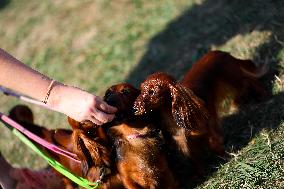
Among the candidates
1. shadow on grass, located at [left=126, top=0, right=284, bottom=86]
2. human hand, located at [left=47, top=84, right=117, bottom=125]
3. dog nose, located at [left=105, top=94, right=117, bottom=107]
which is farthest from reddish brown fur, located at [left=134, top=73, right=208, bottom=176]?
shadow on grass, located at [left=126, top=0, right=284, bottom=86]

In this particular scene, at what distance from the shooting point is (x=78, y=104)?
278cm

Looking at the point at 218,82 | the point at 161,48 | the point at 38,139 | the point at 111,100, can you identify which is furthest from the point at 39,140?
the point at 161,48

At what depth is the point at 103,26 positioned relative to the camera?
6.79 metres

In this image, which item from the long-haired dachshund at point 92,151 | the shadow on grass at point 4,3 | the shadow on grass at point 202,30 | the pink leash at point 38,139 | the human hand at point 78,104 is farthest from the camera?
the shadow on grass at point 4,3

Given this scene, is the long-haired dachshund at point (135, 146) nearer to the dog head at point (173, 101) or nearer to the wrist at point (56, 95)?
the dog head at point (173, 101)

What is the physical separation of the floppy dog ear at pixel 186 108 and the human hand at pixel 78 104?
0.67 metres

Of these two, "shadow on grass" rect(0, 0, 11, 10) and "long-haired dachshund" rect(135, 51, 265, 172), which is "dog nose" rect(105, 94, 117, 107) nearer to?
"long-haired dachshund" rect(135, 51, 265, 172)

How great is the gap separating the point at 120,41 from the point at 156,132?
2.93 meters

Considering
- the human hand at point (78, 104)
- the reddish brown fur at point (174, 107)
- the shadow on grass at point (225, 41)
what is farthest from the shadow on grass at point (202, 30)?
the human hand at point (78, 104)

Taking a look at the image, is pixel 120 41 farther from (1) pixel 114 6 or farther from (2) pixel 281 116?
(2) pixel 281 116

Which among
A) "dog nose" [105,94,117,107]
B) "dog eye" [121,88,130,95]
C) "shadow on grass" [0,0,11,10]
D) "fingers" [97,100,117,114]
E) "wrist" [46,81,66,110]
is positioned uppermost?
"shadow on grass" [0,0,11,10]

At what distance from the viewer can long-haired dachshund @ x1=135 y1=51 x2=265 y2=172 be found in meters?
3.46

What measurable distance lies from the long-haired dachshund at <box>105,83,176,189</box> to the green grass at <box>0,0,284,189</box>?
0.44 meters

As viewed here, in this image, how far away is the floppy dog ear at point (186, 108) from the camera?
11.3 feet
